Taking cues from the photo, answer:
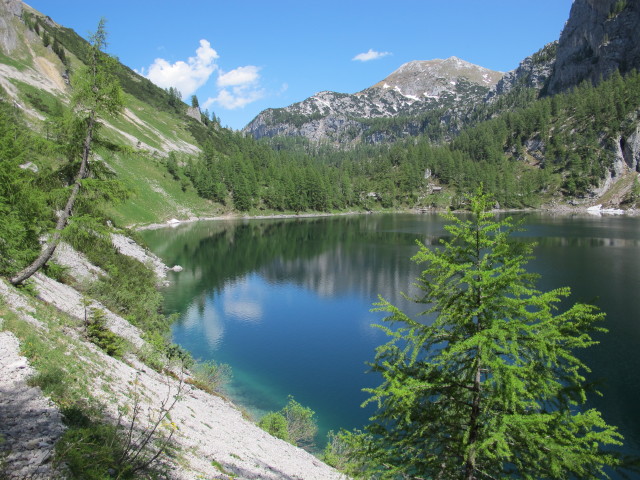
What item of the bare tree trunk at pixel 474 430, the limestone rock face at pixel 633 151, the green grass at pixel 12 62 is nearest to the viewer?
the bare tree trunk at pixel 474 430

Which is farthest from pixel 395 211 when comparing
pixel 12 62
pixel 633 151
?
pixel 12 62

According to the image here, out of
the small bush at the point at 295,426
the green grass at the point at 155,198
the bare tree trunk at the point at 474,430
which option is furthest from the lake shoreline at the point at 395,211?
the bare tree trunk at the point at 474,430

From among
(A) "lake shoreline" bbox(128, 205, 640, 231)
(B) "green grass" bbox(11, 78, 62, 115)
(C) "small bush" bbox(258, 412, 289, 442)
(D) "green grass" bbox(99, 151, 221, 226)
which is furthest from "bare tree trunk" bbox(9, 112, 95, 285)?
(B) "green grass" bbox(11, 78, 62, 115)

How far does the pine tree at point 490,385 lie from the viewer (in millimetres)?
7477

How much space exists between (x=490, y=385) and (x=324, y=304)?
35254 millimetres

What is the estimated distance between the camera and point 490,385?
28.4ft

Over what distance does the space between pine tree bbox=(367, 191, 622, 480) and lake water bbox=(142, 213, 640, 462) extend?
4.11 ft

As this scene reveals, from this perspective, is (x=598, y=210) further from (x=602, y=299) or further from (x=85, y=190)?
(x=85, y=190)

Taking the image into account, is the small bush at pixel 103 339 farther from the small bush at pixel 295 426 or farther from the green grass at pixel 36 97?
the green grass at pixel 36 97

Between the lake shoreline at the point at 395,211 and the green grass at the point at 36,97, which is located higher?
the green grass at the point at 36,97

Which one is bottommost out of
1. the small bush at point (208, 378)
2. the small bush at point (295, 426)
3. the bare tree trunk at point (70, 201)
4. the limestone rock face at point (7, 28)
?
the small bush at point (295, 426)

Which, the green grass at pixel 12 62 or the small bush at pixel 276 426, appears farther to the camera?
the green grass at pixel 12 62

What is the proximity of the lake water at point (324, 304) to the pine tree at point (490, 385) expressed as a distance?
125 centimetres

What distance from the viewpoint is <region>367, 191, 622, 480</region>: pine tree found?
294 inches
